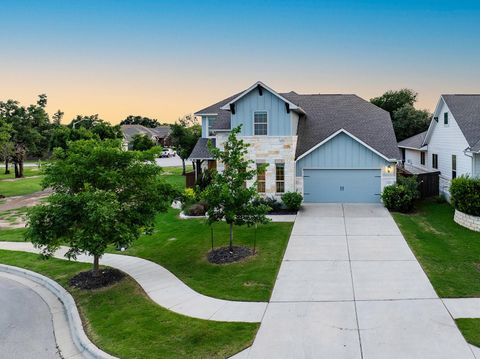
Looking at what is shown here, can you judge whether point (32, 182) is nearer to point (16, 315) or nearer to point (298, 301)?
point (16, 315)

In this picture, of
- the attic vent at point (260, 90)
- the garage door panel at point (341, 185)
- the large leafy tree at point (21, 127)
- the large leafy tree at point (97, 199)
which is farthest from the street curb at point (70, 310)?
the large leafy tree at point (21, 127)

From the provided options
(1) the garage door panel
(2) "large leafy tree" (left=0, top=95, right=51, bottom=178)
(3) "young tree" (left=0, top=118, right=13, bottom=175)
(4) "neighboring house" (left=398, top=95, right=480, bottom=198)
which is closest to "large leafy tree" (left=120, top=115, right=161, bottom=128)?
(2) "large leafy tree" (left=0, top=95, right=51, bottom=178)

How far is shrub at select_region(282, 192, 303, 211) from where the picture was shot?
70.4ft

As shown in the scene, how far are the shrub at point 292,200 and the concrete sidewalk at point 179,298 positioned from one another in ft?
30.7

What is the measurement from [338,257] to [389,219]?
21.9 ft

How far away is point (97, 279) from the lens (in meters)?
12.8

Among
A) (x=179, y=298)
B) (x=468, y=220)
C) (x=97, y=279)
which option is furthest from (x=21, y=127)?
(x=468, y=220)

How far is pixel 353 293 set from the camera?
10625 mm

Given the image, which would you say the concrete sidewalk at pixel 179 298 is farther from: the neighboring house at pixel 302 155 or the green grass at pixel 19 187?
the green grass at pixel 19 187

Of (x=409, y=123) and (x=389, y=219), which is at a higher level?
(x=409, y=123)

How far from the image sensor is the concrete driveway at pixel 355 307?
25.6 feet

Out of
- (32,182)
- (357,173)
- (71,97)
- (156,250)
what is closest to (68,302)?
(156,250)

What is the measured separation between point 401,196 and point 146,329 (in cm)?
1614

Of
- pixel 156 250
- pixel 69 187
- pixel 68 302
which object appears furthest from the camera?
pixel 156 250
